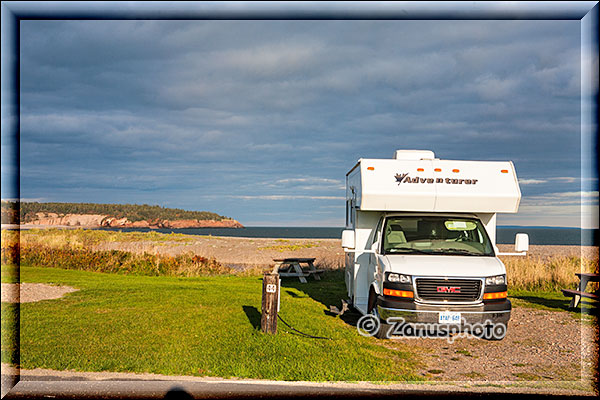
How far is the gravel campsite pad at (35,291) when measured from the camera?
10.6 metres

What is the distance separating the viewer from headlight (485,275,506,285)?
9013 mm

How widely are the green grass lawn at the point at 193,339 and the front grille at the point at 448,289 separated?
105 cm

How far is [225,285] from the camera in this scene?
1523cm

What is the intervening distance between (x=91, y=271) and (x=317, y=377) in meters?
15.1

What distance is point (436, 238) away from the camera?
10.3 meters

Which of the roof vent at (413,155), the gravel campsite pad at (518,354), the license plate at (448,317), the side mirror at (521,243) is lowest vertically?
the gravel campsite pad at (518,354)

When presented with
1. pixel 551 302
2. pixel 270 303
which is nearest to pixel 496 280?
pixel 270 303

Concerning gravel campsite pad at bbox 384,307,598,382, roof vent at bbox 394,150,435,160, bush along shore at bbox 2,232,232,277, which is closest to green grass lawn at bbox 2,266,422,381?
gravel campsite pad at bbox 384,307,598,382

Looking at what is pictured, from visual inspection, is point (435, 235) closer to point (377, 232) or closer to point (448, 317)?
point (377, 232)

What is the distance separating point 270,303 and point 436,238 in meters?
3.53

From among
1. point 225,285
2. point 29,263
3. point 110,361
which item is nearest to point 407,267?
point 110,361

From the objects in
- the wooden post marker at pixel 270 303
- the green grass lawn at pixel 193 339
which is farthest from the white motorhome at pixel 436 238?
the wooden post marker at pixel 270 303

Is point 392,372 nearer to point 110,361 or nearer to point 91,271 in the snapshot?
point 110,361

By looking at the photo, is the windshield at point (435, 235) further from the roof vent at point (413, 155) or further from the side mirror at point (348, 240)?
the roof vent at point (413, 155)
